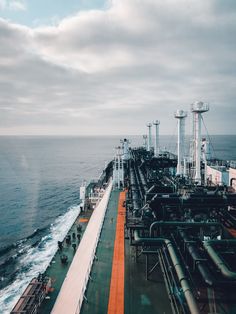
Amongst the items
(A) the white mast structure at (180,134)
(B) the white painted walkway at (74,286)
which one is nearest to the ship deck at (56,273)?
(B) the white painted walkway at (74,286)

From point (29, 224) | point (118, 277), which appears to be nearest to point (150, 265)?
point (118, 277)

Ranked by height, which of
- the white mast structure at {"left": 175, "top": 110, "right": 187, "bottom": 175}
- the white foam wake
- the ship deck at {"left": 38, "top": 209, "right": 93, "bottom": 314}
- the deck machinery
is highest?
the white mast structure at {"left": 175, "top": 110, "right": 187, "bottom": 175}

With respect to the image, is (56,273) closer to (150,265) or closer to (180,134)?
(150,265)

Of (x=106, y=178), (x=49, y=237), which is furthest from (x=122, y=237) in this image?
Result: (x=106, y=178)

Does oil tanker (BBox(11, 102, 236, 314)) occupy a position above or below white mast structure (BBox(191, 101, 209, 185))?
below

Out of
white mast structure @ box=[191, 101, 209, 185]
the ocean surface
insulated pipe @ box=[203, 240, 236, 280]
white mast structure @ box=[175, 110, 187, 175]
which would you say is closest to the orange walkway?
insulated pipe @ box=[203, 240, 236, 280]

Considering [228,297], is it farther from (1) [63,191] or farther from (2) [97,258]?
(1) [63,191]

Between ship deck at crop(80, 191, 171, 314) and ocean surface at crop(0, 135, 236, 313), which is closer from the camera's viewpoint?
ship deck at crop(80, 191, 171, 314)

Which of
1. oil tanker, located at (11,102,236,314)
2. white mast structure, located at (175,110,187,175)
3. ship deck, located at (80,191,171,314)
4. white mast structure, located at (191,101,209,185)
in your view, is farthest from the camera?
white mast structure, located at (175,110,187,175)

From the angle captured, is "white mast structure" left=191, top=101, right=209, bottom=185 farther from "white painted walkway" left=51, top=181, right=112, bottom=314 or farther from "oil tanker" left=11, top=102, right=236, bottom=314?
"white painted walkway" left=51, top=181, right=112, bottom=314
